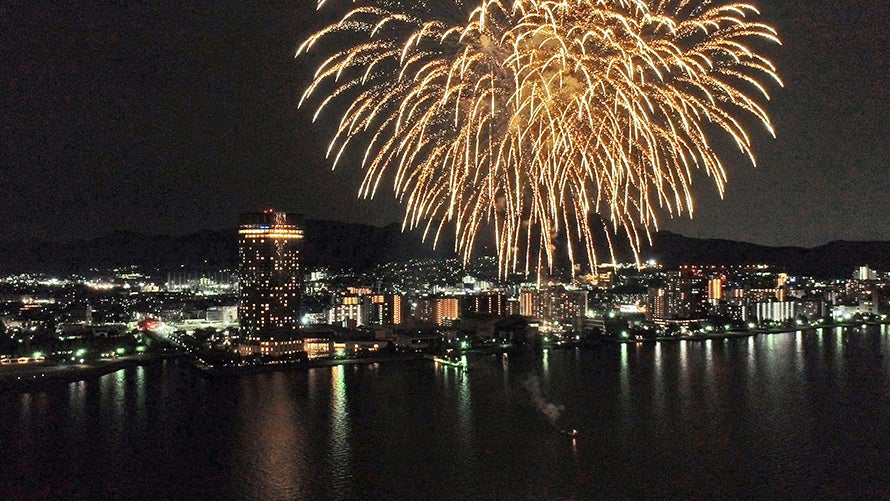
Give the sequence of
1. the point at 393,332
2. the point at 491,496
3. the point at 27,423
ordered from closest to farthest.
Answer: the point at 491,496, the point at 27,423, the point at 393,332

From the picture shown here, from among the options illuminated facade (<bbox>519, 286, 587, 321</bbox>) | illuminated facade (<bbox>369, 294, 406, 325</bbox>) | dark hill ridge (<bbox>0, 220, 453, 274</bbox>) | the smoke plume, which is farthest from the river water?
dark hill ridge (<bbox>0, 220, 453, 274</bbox>)

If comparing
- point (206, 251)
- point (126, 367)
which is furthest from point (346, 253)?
point (126, 367)

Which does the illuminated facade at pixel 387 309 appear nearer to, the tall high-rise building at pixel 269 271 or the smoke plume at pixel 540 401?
the tall high-rise building at pixel 269 271

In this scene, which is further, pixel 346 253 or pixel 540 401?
pixel 346 253

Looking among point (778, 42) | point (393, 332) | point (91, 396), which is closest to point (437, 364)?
point (393, 332)

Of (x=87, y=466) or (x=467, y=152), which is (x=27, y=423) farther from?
(x=467, y=152)

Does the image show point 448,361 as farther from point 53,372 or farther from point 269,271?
point 269,271
